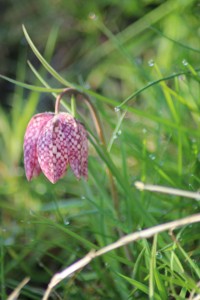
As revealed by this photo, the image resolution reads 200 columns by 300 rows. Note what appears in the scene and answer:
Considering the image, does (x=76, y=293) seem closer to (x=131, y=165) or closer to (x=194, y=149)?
(x=194, y=149)

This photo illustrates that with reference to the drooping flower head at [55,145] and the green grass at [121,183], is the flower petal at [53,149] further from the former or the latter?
→ the green grass at [121,183]

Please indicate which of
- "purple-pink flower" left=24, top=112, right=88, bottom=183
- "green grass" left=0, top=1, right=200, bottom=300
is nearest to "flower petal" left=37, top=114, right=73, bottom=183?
"purple-pink flower" left=24, top=112, right=88, bottom=183

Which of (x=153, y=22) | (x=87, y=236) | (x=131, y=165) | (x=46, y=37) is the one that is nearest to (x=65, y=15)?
(x=46, y=37)

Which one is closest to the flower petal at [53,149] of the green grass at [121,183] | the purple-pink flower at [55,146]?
the purple-pink flower at [55,146]

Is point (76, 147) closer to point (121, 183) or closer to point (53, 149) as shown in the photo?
point (53, 149)

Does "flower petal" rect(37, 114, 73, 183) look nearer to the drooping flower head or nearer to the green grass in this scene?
the drooping flower head
